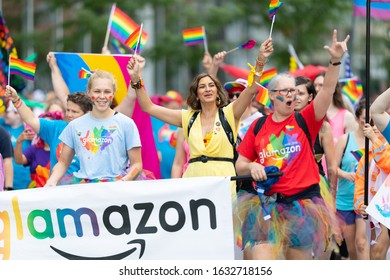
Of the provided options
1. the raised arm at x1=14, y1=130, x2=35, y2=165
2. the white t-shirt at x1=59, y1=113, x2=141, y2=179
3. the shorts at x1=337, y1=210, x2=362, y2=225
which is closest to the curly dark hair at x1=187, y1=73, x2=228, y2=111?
the white t-shirt at x1=59, y1=113, x2=141, y2=179

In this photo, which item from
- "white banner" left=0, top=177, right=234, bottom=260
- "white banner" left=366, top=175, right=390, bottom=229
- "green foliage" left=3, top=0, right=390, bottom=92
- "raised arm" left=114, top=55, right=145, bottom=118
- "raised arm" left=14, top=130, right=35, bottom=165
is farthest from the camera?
"green foliage" left=3, top=0, right=390, bottom=92

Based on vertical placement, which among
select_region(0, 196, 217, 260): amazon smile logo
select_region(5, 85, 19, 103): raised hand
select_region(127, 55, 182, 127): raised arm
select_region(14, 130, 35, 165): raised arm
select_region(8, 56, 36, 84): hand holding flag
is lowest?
select_region(0, 196, 217, 260): amazon smile logo

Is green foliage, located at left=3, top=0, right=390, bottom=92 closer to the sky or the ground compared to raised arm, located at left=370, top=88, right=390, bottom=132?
closer to the sky

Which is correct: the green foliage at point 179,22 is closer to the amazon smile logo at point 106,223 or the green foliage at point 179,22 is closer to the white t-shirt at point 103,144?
the white t-shirt at point 103,144

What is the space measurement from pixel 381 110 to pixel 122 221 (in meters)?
2.10

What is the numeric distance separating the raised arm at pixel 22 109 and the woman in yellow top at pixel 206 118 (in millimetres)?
965

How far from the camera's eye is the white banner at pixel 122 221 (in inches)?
285

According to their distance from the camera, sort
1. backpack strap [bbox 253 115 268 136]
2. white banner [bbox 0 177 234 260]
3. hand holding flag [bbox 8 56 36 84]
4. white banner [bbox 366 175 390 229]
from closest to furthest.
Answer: white banner [bbox 0 177 234 260] → white banner [bbox 366 175 390 229] → backpack strap [bbox 253 115 268 136] → hand holding flag [bbox 8 56 36 84]

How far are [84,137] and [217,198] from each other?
1433 mm

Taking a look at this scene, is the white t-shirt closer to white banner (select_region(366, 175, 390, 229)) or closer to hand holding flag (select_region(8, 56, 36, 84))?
hand holding flag (select_region(8, 56, 36, 84))

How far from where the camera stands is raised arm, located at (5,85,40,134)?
330 inches

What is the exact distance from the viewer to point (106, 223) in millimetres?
7398

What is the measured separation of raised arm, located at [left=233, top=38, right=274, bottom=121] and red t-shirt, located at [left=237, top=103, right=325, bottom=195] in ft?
1.22

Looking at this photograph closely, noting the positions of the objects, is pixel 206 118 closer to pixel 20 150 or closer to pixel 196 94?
pixel 196 94
